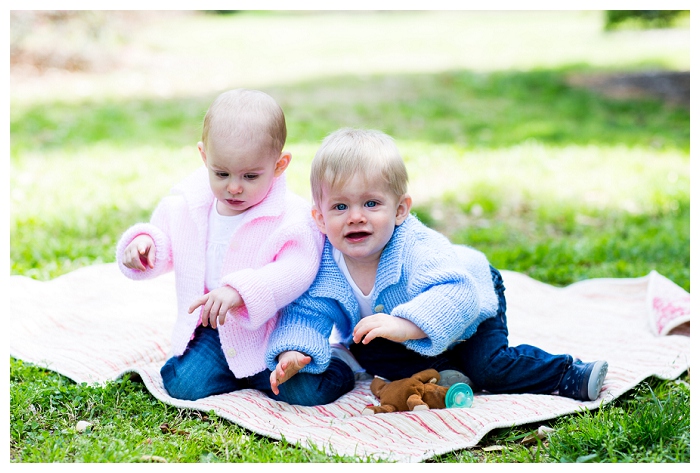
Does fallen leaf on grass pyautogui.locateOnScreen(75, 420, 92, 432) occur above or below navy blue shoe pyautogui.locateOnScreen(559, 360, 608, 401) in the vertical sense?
below

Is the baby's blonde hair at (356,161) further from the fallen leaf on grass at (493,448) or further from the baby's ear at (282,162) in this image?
the fallen leaf on grass at (493,448)

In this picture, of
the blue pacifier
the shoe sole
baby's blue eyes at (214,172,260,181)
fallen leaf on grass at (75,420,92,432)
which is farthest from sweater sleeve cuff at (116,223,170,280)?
the shoe sole

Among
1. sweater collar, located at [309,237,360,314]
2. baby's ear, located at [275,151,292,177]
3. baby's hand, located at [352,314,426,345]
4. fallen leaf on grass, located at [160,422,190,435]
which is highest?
baby's ear, located at [275,151,292,177]

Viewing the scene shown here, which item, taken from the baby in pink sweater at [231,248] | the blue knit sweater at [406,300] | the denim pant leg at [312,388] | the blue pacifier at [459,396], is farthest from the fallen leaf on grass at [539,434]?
the baby in pink sweater at [231,248]

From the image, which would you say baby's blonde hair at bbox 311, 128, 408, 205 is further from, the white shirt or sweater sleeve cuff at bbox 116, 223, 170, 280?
sweater sleeve cuff at bbox 116, 223, 170, 280

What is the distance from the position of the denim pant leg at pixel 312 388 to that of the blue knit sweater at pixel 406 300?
80 millimetres

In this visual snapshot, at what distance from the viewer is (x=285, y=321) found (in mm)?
3029

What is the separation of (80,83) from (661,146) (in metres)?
7.00

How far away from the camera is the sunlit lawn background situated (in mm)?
2854

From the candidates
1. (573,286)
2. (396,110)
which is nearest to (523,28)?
(396,110)

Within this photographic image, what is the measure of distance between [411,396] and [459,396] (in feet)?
0.60

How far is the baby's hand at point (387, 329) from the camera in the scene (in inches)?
108

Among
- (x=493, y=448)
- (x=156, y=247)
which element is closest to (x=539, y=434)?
(x=493, y=448)
